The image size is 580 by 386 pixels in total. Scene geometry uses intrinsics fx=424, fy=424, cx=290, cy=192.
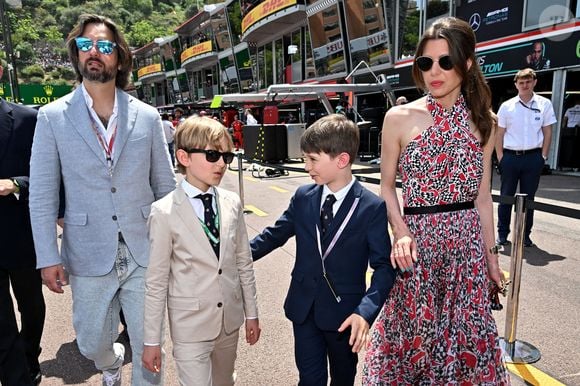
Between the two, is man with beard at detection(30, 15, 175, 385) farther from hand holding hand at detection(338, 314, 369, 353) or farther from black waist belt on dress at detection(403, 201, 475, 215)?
black waist belt on dress at detection(403, 201, 475, 215)

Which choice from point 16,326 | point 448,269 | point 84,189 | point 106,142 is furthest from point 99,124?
point 448,269

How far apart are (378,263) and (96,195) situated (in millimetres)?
1429

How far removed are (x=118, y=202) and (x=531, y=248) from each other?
17.5 ft

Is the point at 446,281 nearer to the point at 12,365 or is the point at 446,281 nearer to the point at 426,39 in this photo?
the point at 426,39

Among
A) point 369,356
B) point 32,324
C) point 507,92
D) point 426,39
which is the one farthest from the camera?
point 507,92

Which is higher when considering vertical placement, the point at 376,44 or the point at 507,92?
the point at 376,44

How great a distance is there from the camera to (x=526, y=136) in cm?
534

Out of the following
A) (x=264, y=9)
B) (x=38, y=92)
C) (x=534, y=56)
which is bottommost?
(x=534, y=56)

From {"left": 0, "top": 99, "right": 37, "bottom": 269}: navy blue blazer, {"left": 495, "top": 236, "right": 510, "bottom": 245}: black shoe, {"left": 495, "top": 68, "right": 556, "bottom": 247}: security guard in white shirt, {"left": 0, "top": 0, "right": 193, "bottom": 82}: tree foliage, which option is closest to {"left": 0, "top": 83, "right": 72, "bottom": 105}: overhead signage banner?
{"left": 495, "top": 68, "right": 556, "bottom": 247}: security guard in white shirt

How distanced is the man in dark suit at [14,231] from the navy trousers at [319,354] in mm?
1596

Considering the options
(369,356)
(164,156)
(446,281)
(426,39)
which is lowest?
(369,356)

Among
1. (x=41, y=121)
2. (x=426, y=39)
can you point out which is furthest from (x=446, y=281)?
(x=41, y=121)

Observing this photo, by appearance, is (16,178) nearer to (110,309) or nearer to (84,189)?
(84,189)

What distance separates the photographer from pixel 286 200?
923 centimetres
